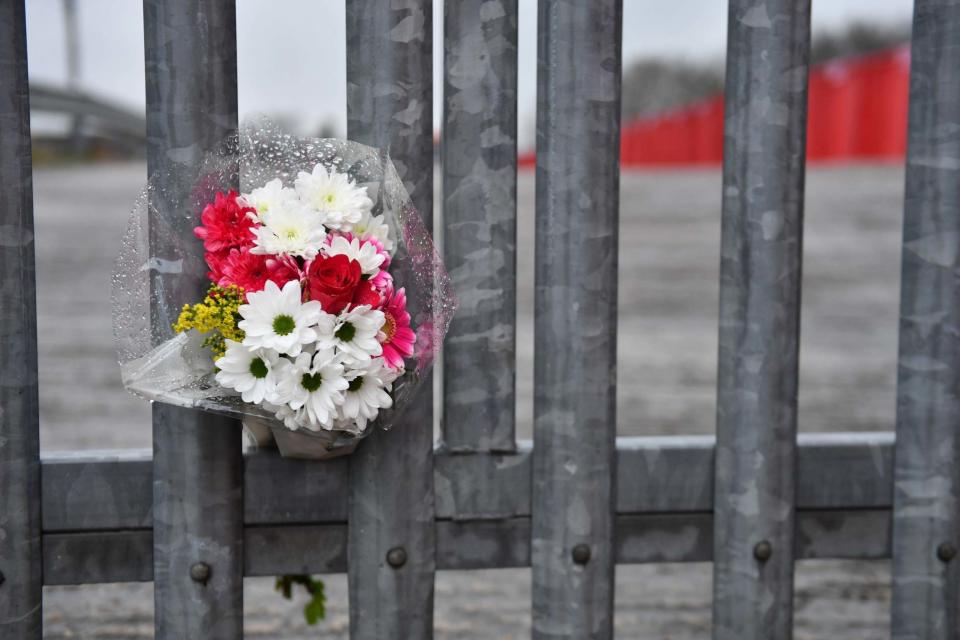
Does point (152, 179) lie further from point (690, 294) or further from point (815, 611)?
point (690, 294)

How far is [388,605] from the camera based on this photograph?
5.48ft

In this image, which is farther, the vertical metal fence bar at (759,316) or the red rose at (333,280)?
the vertical metal fence bar at (759,316)

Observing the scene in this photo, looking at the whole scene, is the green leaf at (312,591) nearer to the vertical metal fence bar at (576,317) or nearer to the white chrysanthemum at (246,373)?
the vertical metal fence bar at (576,317)

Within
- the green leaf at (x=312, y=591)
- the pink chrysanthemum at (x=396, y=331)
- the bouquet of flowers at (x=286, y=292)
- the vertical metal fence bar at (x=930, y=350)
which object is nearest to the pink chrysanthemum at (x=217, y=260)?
the bouquet of flowers at (x=286, y=292)

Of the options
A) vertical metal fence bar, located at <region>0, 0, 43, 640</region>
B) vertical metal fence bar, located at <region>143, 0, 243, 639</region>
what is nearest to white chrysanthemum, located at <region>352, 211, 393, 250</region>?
vertical metal fence bar, located at <region>143, 0, 243, 639</region>

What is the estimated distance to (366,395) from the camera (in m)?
1.49

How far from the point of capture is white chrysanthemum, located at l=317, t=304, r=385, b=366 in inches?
57.2

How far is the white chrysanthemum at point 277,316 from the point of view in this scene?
4.66 feet

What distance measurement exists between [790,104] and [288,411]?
87 cm

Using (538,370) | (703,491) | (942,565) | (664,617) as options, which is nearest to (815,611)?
(664,617)

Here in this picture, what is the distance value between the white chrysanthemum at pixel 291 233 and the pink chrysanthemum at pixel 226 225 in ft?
0.07

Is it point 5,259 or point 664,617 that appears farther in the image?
point 664,617

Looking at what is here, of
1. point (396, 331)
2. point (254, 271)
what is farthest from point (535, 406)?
point (254, 271)

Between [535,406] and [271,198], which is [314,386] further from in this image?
[535,406]
